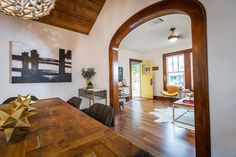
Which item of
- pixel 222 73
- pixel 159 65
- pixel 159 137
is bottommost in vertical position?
pixel 159 137

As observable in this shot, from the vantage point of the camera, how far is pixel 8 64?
8.15 ft

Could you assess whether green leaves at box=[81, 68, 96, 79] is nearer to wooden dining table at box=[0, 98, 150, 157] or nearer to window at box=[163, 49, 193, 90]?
wooden dining table at box=[0, 98, 150, 157]

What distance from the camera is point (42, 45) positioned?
291 centimetres

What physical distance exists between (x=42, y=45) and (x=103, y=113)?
265cm

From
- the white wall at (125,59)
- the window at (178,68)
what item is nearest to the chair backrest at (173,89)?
the window at (178,68)

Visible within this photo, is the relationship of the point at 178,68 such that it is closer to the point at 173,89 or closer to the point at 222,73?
the point at 173,89

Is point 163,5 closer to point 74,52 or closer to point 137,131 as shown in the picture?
point 137,131

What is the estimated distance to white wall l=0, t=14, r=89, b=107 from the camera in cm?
246

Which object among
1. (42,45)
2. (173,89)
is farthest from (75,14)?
(173,89)

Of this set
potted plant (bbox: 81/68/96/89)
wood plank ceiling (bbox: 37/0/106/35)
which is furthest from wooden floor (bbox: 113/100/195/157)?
wood plank ceiling (bbox: 37/0/106/35)

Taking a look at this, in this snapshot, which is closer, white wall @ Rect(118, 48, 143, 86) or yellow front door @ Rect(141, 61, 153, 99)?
white wall @ Rect(118, 48, 143, 86)

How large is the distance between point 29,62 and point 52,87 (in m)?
0.78

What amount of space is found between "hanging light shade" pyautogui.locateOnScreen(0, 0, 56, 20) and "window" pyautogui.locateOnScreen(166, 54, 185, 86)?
219 inches

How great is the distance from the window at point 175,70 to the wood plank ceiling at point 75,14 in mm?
4204
